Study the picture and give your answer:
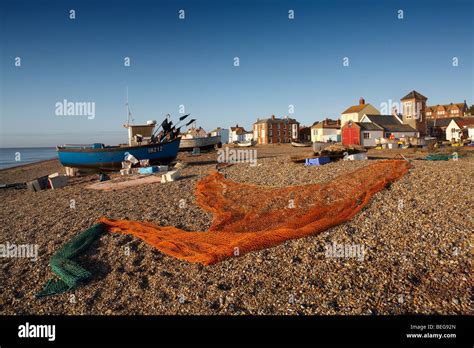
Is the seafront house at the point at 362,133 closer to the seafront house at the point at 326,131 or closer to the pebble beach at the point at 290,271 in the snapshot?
the seafront house at the point at 326,131

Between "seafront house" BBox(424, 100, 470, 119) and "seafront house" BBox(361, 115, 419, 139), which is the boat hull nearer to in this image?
"seafront house" BBox(361, 115, 419, 139)

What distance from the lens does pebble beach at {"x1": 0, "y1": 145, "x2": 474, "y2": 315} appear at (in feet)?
17.2

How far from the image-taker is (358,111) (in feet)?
206

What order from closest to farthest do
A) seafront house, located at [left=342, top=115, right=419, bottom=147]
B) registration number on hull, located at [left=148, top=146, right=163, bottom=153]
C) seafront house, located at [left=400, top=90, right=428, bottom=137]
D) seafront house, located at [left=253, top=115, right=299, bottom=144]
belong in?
registration number on hull, located at [left=148, top=146, right=163, bottom=153] < seafront house, located at [left=342, top=115, right=419, bottom=147] < seafront house, located at [left=400, top=90, right=428, bottom=137] < seafront house, located at [left=253, top=115, right=299, bottom=144]

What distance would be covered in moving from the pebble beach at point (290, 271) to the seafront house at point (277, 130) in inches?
2532

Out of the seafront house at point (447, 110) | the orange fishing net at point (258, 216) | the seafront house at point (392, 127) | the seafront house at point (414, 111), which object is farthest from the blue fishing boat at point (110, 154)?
the seafront house at point (447, 110)

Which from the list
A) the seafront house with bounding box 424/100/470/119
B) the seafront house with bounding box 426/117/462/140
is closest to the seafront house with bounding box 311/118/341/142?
the seafront house with bounding box 426/117/462/140

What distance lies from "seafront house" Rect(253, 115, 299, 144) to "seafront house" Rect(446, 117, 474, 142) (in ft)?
95.9

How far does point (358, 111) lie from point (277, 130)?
18.3m

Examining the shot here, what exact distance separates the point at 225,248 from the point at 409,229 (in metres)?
4.24
